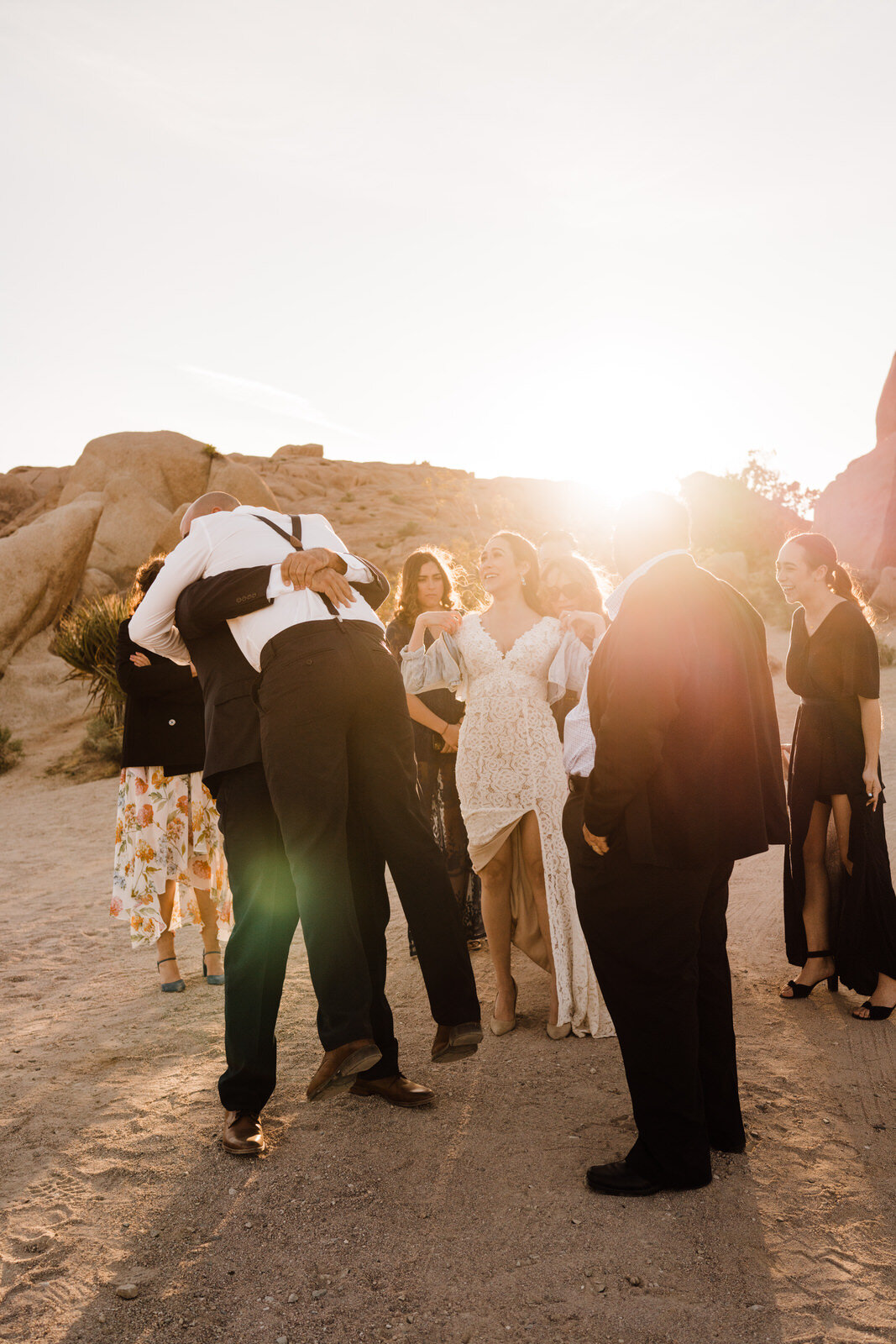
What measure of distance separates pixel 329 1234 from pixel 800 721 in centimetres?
296

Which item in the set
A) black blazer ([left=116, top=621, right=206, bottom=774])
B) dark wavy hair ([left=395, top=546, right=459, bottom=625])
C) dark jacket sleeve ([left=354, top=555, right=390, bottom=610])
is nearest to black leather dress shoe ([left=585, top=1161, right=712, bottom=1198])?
dark jacket sleeve ([left=354, top=555, right=390, bottom=610])

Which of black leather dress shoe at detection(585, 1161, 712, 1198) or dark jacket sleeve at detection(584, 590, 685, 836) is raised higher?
dark jacket sleeve at detection(584, 590, 685, 836)

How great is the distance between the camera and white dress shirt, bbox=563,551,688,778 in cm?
269

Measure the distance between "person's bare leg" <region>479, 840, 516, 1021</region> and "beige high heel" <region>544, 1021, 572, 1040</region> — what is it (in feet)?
0.72

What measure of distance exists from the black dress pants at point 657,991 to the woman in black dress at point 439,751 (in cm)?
254

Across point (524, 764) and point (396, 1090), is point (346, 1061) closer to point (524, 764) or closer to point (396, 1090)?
point (396, 1090)

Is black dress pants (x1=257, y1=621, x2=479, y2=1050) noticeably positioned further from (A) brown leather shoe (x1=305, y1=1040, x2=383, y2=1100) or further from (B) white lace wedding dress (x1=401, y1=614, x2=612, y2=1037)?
→ (B) white lace wedding dress (x1=401, y1=614, x2=612, y2=1037)

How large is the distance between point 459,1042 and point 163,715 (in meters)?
2.54

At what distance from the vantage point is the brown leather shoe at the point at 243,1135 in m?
2.85

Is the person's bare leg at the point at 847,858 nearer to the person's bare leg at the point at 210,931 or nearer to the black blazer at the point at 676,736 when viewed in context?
the black blazer at the point at 676,736

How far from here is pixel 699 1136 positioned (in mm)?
2598

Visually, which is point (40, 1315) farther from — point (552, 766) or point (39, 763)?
point (39, 763)

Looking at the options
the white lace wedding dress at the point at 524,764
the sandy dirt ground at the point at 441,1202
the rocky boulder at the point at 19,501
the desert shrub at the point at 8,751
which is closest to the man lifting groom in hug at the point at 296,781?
the sandy dirt ground at the point at 441,1202

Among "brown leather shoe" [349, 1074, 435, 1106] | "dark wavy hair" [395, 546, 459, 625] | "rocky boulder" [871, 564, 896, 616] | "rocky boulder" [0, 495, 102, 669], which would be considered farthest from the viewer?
"rocky boulder" [871, 564, 896, 616]
